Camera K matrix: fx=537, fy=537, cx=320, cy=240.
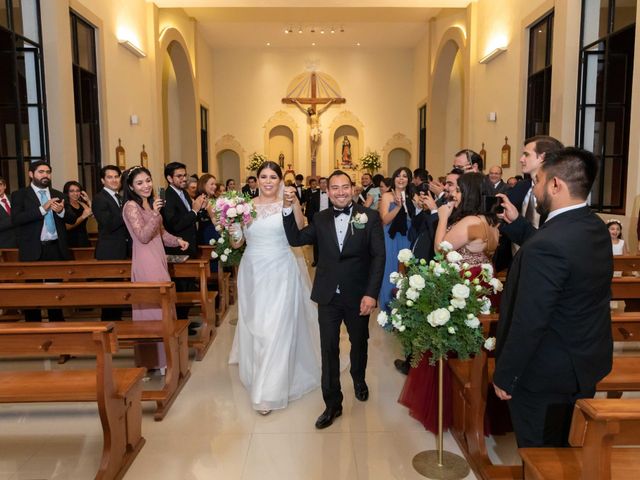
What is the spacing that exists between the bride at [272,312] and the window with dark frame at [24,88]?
15.8 feet

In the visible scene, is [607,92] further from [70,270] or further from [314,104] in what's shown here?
[314,104]

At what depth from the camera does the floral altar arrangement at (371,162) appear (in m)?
18.0

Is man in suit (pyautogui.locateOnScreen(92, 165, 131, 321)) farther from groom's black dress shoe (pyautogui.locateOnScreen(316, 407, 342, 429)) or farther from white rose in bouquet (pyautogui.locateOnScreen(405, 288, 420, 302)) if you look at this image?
white rose in bouquet (pyautogui.locateOnScreen(405, 288, 420, 302))

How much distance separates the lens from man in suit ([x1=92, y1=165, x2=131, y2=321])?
5.36 meters

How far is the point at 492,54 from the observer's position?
1013 centimetres

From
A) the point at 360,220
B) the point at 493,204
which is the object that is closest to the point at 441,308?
the point at 493,204

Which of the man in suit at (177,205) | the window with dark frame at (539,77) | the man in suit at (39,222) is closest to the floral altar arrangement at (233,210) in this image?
the man in suit at (177,205)

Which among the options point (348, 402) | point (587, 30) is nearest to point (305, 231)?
point (348, 402)

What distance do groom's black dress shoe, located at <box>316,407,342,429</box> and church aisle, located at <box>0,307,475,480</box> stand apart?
0.13ft

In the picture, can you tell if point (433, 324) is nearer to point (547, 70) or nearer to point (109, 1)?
point (547, 70)

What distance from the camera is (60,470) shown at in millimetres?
3135

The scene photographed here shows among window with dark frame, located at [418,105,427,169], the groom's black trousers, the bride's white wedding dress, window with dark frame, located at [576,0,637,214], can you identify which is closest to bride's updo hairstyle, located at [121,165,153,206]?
the bride's white wedding dress

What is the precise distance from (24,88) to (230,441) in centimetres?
644

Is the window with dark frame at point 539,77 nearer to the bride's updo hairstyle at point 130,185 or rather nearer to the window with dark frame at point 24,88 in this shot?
the bride's updo hairstyle at point 130,185
